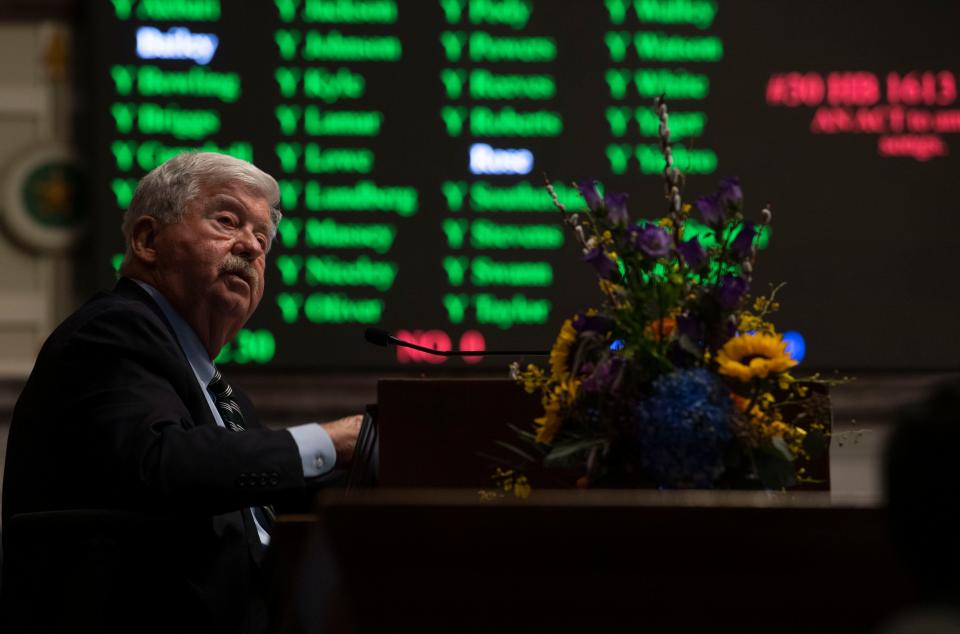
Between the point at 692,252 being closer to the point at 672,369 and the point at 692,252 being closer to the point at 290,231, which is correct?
the point at 672,369

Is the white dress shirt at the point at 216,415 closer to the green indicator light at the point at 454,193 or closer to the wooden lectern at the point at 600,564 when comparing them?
the wooden lectern at the point at 600,564

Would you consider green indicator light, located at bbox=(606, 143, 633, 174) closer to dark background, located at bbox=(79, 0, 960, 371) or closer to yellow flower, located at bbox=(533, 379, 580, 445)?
dark background, located at bbox=(79, 0, 960, 371)

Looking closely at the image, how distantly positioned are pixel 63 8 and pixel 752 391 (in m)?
2.87

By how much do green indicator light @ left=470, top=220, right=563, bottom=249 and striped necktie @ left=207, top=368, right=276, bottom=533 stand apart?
50.1 inches

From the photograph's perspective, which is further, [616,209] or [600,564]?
[616,209]

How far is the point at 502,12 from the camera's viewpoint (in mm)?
3539

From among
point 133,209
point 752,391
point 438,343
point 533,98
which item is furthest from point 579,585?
point 533,98

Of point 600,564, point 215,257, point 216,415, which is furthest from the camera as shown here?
point 215,257

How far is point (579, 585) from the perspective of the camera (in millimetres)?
989

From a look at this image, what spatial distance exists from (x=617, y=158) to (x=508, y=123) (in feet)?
1.17

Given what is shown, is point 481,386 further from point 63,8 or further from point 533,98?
point 63,8

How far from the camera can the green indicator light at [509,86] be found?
354cm

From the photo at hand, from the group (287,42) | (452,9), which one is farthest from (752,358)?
(287,42)

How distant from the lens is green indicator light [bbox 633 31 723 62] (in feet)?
11.6
